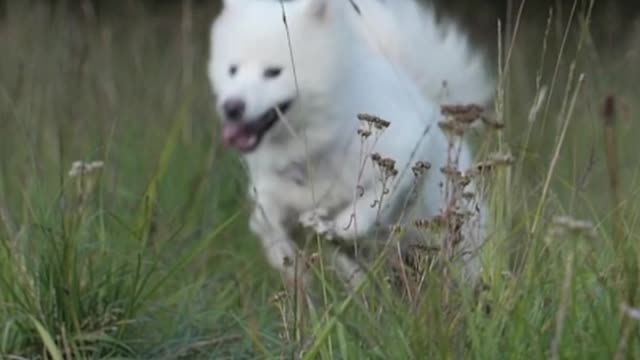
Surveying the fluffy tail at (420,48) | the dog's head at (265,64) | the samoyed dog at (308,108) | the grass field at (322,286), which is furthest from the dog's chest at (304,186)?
the fluffy tail at (420,48)

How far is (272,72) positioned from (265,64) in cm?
4

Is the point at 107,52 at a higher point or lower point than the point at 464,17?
lower

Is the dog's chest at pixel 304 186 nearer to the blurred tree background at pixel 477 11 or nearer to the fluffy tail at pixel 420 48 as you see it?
the fluffy tail at pixel 420 48

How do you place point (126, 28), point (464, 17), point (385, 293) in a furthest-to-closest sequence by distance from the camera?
1. point (464, 17)
2. point (126, 28)
3. point (385, 293)

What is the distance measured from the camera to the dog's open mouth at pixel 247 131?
4.91m

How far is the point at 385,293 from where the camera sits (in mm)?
3113

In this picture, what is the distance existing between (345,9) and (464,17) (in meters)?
5.56

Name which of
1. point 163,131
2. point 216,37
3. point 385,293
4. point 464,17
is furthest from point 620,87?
point 385,293

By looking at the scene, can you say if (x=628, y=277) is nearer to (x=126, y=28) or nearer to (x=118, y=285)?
(x=118, y=285)

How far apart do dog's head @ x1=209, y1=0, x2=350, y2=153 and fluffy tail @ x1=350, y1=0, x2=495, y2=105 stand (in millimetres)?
348

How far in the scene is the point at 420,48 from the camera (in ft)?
17.8

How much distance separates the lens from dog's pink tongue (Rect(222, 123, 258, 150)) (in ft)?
16.1

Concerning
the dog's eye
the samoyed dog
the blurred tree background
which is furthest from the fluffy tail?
the blurred tree background

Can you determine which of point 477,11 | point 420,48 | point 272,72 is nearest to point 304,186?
point 272,72
